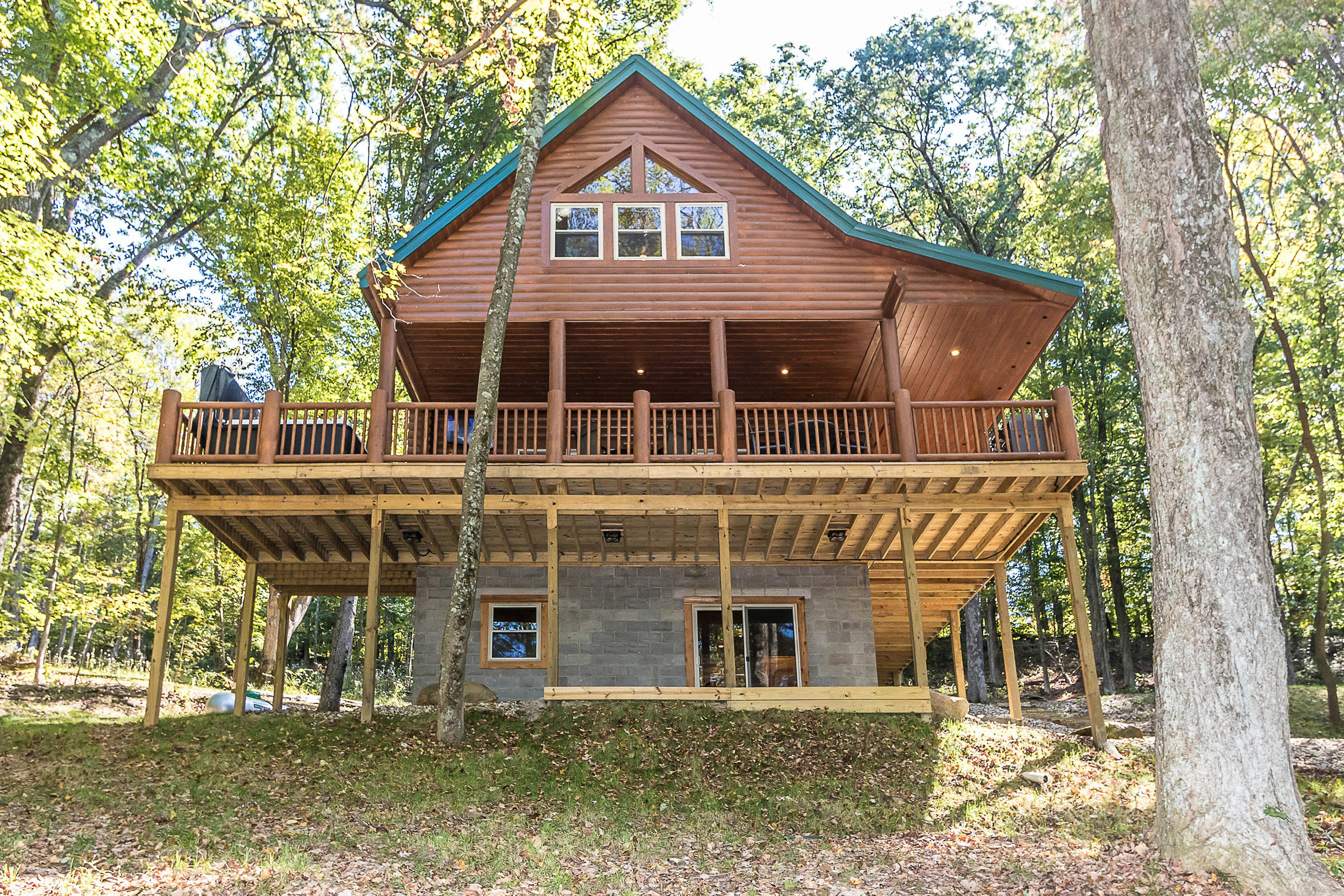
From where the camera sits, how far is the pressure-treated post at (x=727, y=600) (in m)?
11.8

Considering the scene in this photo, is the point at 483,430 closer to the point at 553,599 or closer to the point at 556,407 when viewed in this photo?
the point at 556,407

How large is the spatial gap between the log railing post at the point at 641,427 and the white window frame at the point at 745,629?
11.7 feet

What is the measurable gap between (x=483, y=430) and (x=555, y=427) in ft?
5.16

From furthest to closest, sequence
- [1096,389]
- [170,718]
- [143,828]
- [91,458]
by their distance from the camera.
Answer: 1. [1096,389]
2. [91,458]
3. [170,718]
4. [143,828]

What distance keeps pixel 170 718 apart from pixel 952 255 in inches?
490

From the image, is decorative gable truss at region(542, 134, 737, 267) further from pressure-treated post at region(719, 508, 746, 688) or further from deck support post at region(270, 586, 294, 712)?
deck support post at region(270, 586, 294, 712)

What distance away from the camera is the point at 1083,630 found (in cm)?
1177

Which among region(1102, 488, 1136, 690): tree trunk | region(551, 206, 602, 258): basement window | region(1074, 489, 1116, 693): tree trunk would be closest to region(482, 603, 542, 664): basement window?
region(551, 206, 602, 258): basement window

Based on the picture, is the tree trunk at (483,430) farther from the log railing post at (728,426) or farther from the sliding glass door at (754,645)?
the sliding glass door at (754,645)

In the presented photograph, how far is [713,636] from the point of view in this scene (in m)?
14.9

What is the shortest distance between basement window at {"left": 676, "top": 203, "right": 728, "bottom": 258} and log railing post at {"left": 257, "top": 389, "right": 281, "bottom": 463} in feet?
20.3

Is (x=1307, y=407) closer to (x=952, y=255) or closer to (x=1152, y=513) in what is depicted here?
(x=952, y=255)

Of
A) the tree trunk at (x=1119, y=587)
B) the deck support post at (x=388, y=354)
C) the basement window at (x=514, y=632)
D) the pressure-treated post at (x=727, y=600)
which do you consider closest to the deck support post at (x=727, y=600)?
the pressure-treated post at (x=727, y=600)

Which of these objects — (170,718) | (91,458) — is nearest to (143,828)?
(170,718)
